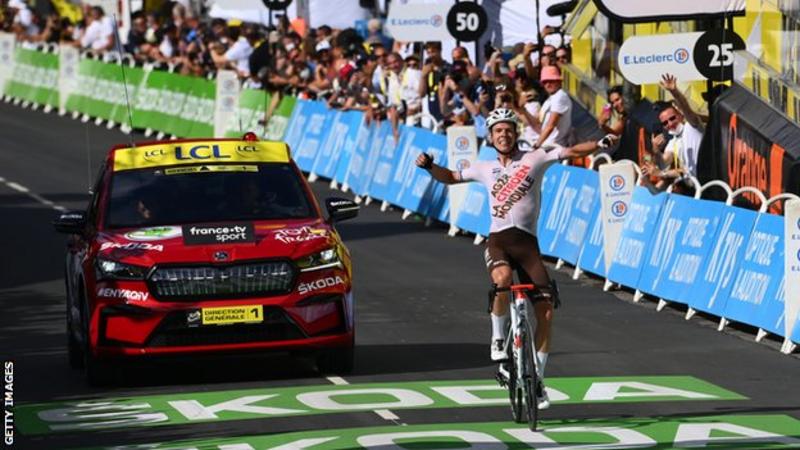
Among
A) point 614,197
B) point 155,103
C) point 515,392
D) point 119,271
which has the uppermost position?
point 119,271

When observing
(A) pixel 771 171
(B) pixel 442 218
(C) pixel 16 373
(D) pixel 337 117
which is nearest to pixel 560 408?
(C) pixel 16 373

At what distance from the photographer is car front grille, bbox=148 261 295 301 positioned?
15.2 meters

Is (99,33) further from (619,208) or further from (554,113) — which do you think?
(619,208)

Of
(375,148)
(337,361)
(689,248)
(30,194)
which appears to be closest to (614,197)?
(689,248)

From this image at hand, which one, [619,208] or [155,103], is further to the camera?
[155,103]

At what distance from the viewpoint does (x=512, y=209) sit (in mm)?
14227

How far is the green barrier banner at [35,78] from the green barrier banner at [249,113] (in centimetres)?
1025

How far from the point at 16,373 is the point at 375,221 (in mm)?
12643

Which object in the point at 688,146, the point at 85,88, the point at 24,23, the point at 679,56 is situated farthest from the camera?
the point at 24,23

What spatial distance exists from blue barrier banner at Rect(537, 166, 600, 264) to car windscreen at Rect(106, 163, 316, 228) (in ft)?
22.4

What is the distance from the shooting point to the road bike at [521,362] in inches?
522

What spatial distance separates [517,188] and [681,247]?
608 centimetres

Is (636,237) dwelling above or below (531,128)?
below

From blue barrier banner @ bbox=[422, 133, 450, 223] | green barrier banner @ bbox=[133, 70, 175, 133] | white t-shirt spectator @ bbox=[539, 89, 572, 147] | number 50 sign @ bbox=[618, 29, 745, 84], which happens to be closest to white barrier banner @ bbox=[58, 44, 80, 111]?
green barrier banner @ bbox=[133, 70, 175, 133]
